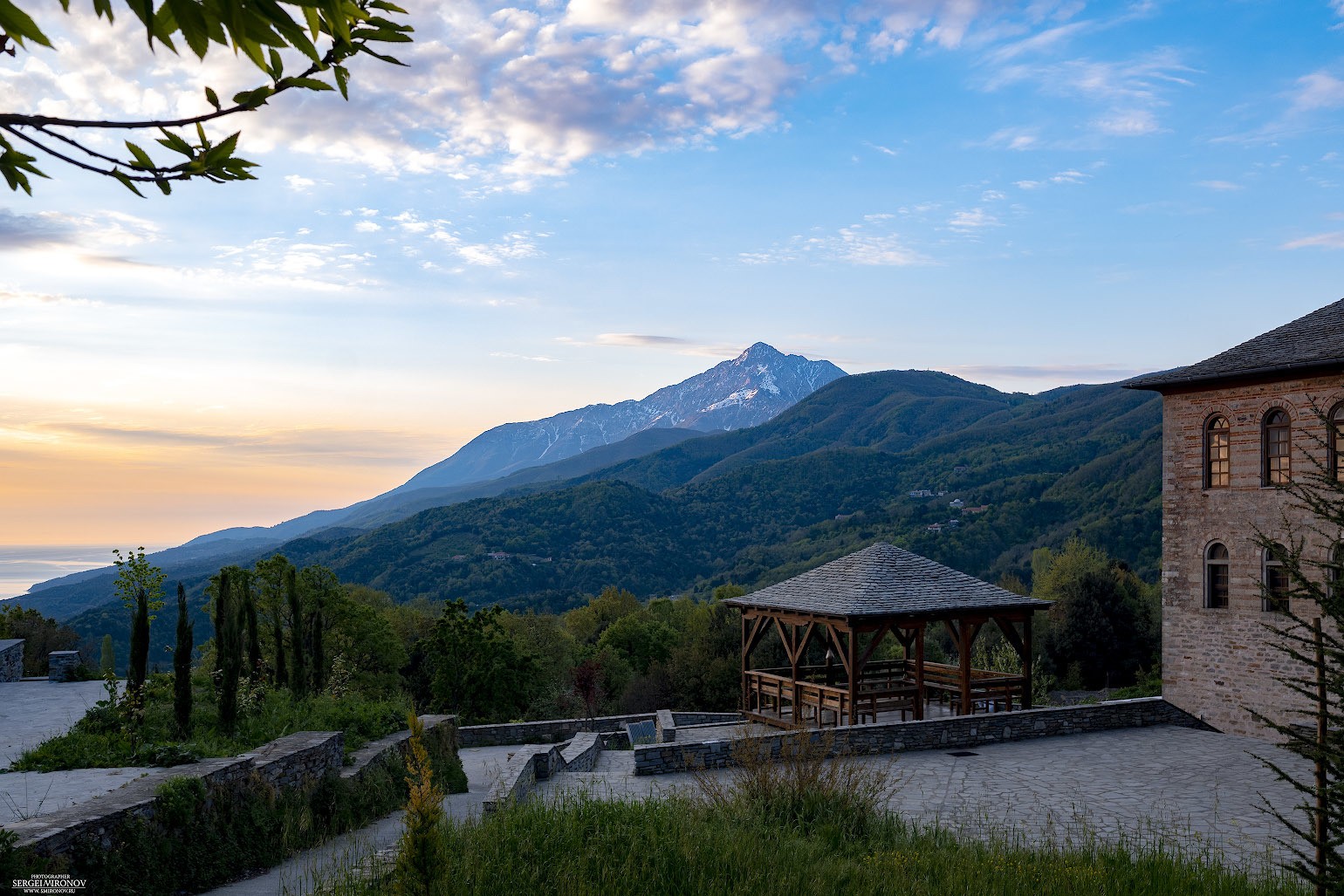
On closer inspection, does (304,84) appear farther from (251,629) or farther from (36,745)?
(251,629)

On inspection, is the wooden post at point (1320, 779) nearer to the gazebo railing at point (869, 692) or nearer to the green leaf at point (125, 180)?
the green leaf at point (125, 180)

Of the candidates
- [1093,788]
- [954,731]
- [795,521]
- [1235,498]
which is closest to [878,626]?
[954,731]

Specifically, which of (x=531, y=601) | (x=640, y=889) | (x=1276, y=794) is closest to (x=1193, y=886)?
(x=640, y=889)

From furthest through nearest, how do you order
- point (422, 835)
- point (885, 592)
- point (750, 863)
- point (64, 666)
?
point (64, 666), point (885, 592), point (750, 863), point (422, 835)

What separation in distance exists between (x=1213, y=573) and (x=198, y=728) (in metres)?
15.7

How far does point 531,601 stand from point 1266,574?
66.6 metres

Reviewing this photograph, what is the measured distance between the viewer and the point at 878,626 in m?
15.9

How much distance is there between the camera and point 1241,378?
606 inches

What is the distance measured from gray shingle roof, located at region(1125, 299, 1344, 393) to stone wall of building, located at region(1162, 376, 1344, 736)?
395 millimetres

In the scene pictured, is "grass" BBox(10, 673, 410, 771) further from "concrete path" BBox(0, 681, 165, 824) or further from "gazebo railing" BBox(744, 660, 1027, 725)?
"gazebo railing" BBox(744, 660, 1027, 725)

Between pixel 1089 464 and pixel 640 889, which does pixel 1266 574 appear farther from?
pixel 1089 464

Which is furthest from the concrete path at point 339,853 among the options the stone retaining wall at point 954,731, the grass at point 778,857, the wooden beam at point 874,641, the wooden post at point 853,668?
the wooden beam at point 874,641

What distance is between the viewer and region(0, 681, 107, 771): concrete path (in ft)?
31.9

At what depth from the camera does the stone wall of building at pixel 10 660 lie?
16.9 m
